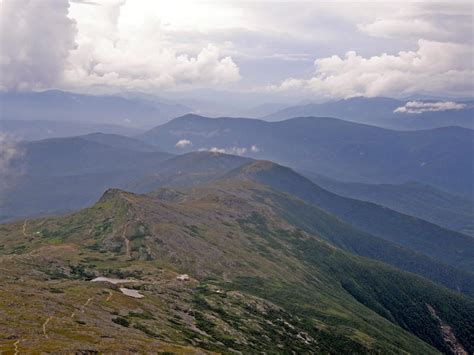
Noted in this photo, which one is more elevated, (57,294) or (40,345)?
(40,345)

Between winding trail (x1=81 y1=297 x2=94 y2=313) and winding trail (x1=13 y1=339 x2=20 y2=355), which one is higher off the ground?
winding trail (x1=13 y1=339 x2=20 y2=355)

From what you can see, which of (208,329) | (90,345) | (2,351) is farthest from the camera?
(208,329)

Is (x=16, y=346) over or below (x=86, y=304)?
over

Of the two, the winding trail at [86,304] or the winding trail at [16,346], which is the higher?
the winding trail at [16,346]

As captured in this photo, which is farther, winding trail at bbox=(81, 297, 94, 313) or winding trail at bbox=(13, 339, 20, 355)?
winding trail at bbox=(81, 297, 94, 313)

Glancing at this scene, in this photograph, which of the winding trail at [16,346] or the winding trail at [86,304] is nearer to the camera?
the winding trail at [16,346]

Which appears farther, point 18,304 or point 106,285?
point 106,285

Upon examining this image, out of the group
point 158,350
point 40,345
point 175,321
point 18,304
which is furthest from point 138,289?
point 40,345

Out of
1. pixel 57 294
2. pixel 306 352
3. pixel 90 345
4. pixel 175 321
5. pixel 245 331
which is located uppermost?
pixel 90 345

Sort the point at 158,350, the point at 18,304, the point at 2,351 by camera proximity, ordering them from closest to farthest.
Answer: the point at 2,351, the point at 158,350, the point at 18,304

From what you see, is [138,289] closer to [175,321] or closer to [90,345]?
[175,321]

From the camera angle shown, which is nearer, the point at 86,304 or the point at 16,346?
the point at 16,346
